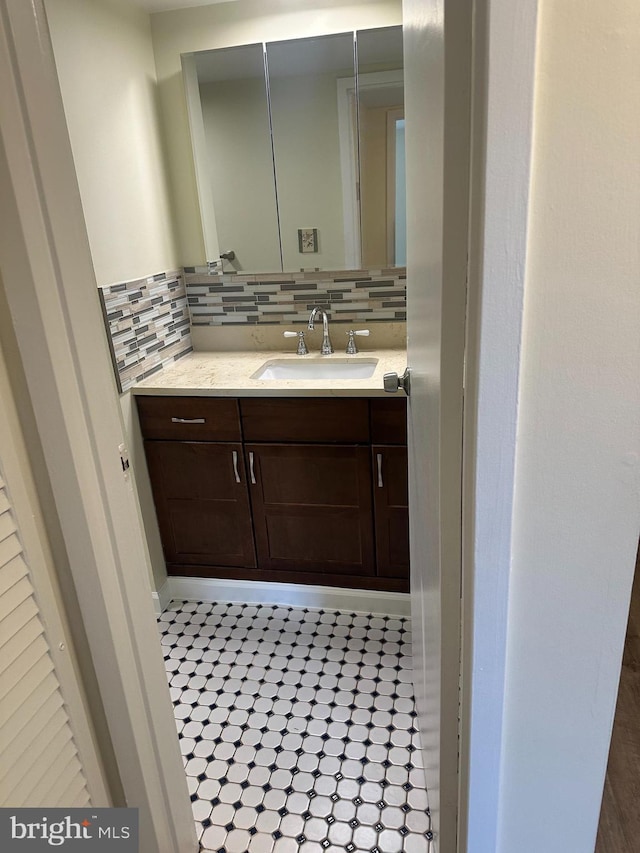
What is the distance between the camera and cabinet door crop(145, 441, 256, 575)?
6.88 ft

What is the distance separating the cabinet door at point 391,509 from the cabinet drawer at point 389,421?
0.03m

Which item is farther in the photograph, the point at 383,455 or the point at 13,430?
the point at 383,455

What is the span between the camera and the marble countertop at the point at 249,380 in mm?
1929

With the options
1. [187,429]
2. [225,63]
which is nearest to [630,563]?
[187,429]

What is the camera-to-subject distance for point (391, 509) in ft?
6.64

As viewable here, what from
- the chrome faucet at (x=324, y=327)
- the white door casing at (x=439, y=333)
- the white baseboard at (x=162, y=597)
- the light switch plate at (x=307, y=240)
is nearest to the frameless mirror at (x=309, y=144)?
the light switch plate at (x=307, y=240)

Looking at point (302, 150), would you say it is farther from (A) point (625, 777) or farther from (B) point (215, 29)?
(A) point (625, 777)

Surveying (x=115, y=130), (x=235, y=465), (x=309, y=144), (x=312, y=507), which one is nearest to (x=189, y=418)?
(x=235, y=465)

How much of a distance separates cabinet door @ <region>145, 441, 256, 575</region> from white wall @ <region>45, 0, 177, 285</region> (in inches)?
25.4

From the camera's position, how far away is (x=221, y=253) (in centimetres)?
230

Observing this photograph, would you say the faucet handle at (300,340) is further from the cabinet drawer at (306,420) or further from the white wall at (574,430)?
the white wall at (574,430)

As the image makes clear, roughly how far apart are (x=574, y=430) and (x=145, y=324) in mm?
1733

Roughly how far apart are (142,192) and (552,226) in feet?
5.90

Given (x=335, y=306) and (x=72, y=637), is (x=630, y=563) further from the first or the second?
(x=335, y=306)
